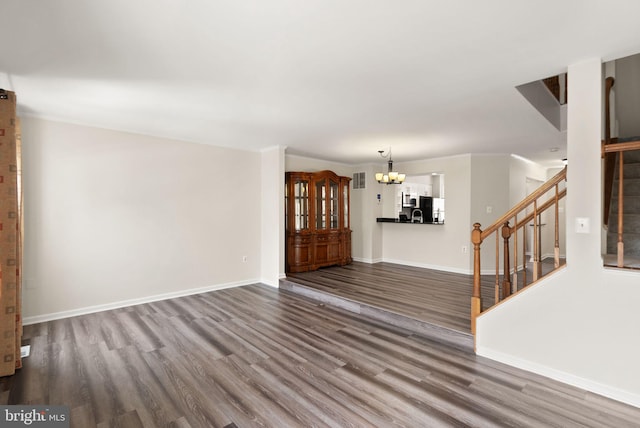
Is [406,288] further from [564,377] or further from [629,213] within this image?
[629,213]

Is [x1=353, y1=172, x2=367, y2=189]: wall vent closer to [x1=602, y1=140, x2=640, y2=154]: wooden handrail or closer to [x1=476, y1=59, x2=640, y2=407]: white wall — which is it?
[x1=476, y1=59, x2=640, y2=407]: white wall

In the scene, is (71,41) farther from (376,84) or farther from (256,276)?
(256,276)

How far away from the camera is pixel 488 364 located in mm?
2867

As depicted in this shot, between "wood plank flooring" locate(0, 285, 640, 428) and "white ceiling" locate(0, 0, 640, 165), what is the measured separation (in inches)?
99.2

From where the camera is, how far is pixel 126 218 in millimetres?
4547

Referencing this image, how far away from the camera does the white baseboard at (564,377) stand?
2303mm

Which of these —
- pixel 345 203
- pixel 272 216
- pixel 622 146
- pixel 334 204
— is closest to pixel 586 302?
pixel 622 146

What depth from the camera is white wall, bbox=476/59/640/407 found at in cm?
232

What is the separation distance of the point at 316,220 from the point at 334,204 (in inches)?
25.6

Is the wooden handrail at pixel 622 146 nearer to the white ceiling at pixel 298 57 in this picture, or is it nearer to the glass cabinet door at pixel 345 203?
the white ceiling at pixel 298 57

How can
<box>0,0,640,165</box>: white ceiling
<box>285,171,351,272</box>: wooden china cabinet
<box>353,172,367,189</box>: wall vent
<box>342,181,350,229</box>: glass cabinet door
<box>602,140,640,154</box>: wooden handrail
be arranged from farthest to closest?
<box>353,172,367,189</box>: wall vent → <box>342,181,350,229</box>: glass cabinet door → <box>285,171,351,272</box>: wooden china cabinet → <box>602,140,640,154</box>: wooden handrail → <box>0,0,640,165</box>: white ceiling

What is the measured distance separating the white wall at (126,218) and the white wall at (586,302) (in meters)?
4.56

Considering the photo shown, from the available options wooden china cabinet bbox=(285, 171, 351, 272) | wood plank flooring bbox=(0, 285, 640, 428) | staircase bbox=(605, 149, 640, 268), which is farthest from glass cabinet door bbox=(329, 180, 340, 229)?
staircase bbox=(605, 149, 640, 268)

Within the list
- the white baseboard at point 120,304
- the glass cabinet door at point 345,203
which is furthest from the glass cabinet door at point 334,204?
the white baseboard at point 120,304
